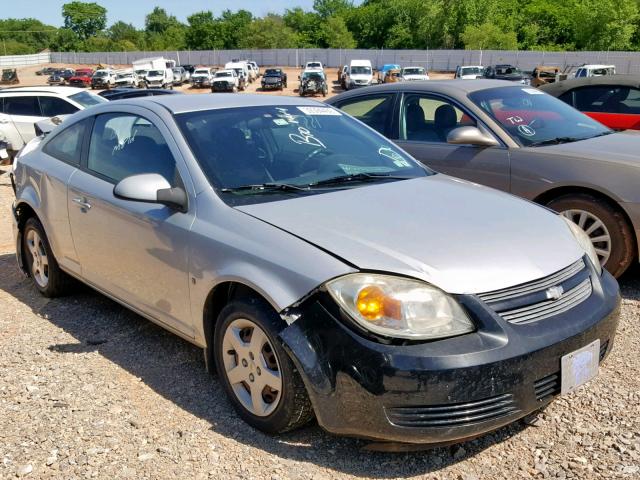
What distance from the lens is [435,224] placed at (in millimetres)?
3068

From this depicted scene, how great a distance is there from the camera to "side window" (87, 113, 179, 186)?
3701mm

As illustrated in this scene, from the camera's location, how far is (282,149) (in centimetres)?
379

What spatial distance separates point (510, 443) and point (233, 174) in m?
1.91

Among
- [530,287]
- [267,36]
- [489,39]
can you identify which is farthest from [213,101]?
[267,36]

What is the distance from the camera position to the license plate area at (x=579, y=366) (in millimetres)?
2750

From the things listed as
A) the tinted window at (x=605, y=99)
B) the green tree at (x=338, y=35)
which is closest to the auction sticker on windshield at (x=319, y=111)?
the tinted window at (x=605, y=99)

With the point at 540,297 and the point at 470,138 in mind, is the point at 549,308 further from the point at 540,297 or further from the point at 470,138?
the point at 470,138

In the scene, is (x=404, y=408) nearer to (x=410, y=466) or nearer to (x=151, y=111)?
(x=410, y=466)

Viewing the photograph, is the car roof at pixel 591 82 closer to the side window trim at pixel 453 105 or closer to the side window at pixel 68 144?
the side window trim at pixel 453 105

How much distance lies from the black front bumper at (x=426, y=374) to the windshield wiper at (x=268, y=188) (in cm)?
92

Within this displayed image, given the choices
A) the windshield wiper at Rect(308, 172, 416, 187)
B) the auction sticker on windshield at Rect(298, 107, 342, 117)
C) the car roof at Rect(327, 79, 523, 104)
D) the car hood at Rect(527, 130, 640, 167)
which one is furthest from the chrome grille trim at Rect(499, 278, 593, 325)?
the car roof at Rect(327, 79, 523, 104)

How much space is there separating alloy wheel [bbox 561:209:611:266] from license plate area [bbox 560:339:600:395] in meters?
2.27

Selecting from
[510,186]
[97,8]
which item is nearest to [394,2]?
[97,8]

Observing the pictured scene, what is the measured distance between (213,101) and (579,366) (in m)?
2.58
